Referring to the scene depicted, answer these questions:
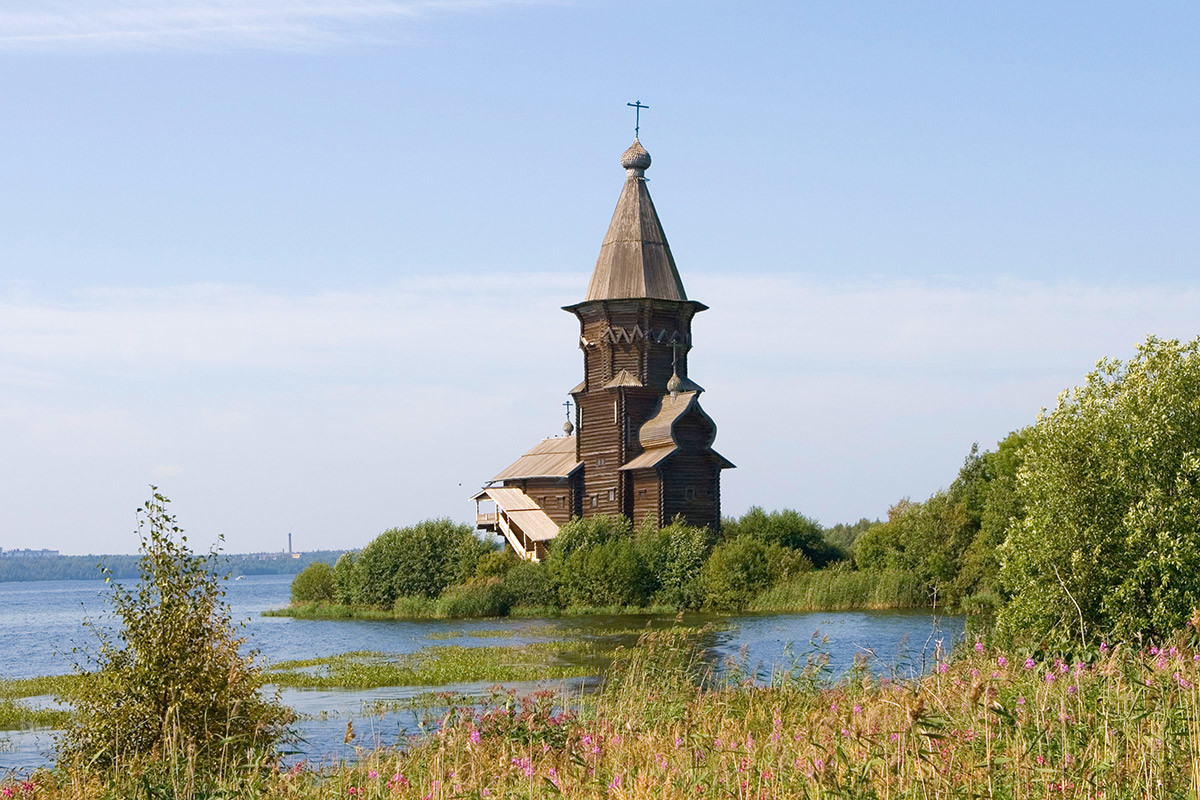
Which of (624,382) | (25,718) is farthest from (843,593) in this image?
(25,718)

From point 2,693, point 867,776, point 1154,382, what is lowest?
point 2,693

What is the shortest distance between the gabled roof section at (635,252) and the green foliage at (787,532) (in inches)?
394

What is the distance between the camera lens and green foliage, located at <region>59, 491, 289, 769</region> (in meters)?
12.5

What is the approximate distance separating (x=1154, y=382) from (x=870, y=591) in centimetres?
2698

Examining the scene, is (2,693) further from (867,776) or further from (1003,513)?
(1003,513)

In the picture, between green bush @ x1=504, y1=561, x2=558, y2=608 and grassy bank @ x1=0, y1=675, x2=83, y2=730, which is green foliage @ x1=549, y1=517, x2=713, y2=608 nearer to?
green bush @ x1=504, y1=561, x2=558, y2=608

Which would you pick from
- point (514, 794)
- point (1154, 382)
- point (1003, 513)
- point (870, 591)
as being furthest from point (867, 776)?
point (870, 591)

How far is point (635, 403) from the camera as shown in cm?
5528

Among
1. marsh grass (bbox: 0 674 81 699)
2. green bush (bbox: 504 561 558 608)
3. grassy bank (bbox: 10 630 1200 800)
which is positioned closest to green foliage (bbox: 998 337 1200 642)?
grassy bank (bbox: 10 630 1200 800)

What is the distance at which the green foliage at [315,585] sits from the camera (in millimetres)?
63562

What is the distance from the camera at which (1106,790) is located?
623 cm

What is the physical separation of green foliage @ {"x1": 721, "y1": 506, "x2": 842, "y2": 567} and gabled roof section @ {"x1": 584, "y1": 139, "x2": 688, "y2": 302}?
32.9 ft

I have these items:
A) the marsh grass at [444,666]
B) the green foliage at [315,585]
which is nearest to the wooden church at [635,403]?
the green foliage at [315,585]

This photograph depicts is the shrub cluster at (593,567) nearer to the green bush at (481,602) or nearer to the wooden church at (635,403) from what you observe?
the green bush at (481,602)
